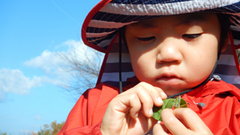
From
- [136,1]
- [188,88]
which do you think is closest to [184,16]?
[136,1]

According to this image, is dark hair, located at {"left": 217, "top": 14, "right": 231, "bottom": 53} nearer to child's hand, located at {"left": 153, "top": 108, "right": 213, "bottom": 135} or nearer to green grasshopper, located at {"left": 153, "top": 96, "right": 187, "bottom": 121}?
green grasshopper, located at {"left": 153, "top": 96, "right": 187, "bottom": 121}

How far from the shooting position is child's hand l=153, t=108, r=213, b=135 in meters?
0.90

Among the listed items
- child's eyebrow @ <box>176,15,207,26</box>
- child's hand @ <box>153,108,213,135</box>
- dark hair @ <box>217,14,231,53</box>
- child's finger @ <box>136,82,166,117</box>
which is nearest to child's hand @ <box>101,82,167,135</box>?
child's finger @ <box>136,82,166,117</box>

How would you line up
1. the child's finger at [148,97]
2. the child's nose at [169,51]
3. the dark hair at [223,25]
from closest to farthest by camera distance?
1. the child's finger at [148,97]
2. the child's nose at [169,51]
3. the dark hair at [223,25]

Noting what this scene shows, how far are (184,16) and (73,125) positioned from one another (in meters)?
0.97

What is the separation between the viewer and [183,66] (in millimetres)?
1304

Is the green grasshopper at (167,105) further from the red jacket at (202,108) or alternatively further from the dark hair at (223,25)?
the dark hair at (223,25)

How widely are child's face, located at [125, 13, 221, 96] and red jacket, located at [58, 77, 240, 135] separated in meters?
0.15

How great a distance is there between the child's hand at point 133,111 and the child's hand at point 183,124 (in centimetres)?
13

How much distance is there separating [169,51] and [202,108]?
1.39ft

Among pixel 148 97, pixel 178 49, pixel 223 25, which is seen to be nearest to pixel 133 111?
pixel 148 97

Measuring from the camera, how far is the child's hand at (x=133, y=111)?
1.10 metres

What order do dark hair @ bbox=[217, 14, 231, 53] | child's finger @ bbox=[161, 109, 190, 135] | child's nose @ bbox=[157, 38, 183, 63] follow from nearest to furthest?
child's finger @ bbox=[161, 109, 190, 135], child's nose @ bbox=[157, 38, 183, 63], dark hair @ bbox=[217, 14, 231, 53]

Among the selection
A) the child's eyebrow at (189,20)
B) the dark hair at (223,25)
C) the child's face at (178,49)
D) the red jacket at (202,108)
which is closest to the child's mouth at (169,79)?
the child's face at (178,49)
